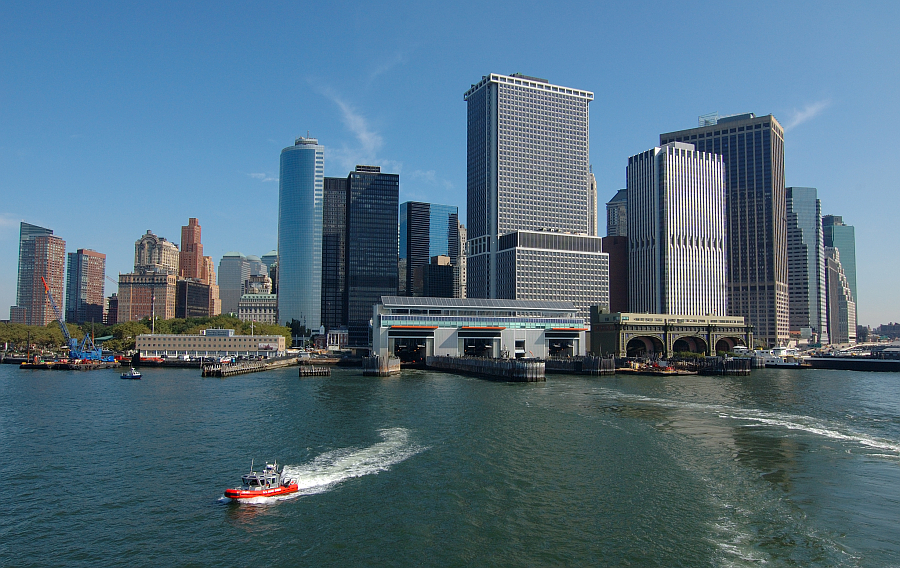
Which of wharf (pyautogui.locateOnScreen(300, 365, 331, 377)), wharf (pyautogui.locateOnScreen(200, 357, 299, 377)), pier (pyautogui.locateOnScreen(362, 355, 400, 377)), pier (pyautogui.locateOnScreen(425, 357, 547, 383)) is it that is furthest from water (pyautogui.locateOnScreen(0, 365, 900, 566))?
wharf (pyautogui.locateOnScreen(300, 365, 331, 377))

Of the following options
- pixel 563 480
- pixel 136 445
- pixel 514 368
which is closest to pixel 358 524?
pixel 563 480

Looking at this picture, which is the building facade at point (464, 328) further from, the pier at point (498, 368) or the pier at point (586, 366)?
the pier at point (586, 366)

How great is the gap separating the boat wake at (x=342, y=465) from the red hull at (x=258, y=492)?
0.28 meters

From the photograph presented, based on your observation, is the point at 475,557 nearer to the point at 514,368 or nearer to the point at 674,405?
the point at 674,405

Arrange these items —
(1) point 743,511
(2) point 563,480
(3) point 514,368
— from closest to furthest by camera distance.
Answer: (1) point 743,511, (2) point 563,480, (3) point 514,368

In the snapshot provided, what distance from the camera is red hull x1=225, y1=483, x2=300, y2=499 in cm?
4069

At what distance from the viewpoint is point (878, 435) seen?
62656 millimetres

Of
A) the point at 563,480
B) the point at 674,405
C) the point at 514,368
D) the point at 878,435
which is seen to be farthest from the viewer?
the point at 514,368

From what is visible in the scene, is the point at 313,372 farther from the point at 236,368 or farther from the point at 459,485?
the point at 459,485

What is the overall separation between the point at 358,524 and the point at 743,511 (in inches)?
947

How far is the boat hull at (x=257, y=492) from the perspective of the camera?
133 ft

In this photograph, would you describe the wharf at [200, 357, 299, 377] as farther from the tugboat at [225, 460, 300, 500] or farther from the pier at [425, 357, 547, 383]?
the tugboat at [225, 460, 300, 500]

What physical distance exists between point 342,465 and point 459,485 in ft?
35.8

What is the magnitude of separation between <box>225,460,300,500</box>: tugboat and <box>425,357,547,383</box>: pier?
8256 cm
